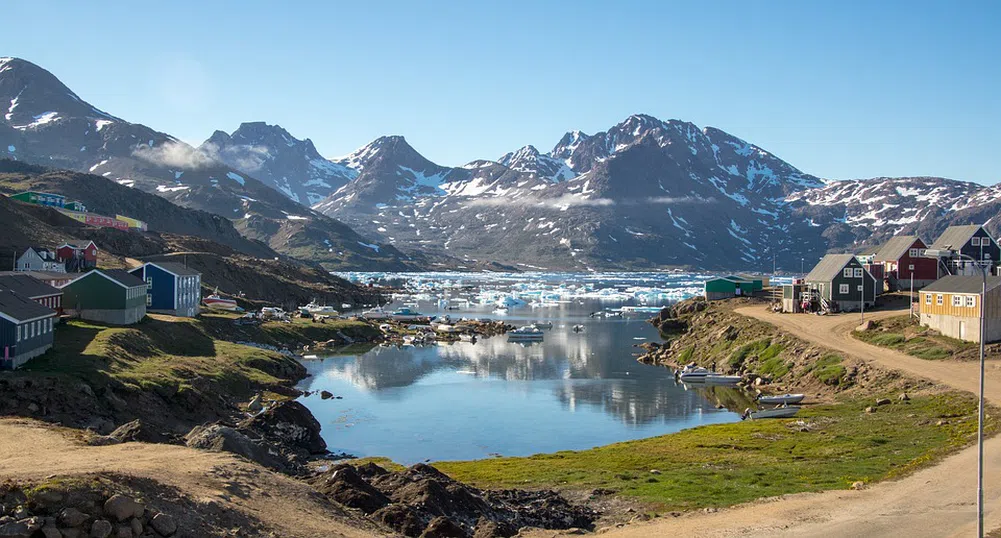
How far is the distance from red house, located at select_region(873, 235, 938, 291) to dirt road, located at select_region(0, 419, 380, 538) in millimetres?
80905

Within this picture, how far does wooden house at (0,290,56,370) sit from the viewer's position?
3853 centimetres

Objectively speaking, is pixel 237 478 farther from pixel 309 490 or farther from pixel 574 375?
pixel 574 375

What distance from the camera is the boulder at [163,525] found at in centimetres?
1692

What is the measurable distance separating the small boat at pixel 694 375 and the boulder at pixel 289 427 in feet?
113

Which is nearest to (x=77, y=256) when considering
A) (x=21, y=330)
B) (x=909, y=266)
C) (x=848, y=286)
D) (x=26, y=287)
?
(x=26, y=287)

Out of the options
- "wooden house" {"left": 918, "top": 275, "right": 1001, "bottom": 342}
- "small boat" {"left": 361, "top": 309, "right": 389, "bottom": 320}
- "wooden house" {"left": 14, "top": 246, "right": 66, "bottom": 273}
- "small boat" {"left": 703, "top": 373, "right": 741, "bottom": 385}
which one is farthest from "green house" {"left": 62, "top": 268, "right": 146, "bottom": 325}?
"wooden house" {"left": 918, "top": 275, "right": 1001, "bottom": 342}

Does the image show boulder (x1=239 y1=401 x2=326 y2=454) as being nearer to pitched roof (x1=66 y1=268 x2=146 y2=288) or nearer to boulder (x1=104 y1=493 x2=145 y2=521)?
boulder (x1=104 y1=493 x2=145 y2=521)

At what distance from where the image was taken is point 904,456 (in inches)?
1242

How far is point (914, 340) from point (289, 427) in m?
44.1

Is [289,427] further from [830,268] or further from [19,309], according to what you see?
[830,268]

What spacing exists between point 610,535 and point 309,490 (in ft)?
29.1

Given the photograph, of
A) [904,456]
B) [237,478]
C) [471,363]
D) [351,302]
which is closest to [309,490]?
[237,478]

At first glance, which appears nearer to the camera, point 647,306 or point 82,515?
point 82,515

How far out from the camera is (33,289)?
173ft
